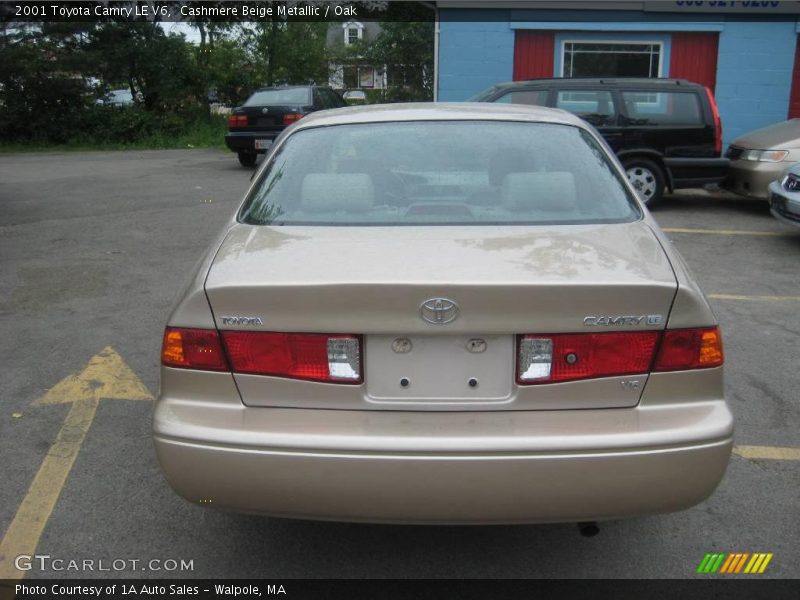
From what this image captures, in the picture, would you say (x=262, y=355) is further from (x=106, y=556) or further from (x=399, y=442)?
(x=106, y=556)

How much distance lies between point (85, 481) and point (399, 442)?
1.80m

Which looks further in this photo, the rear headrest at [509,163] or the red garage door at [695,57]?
the red garage door at [695,57]

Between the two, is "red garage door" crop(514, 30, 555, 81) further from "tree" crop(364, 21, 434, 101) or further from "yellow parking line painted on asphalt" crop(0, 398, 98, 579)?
"yellow parking line painted on asphalt" crop(0, 398, 98, 579)

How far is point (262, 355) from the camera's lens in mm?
2486

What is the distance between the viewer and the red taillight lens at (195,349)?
251 centimetres

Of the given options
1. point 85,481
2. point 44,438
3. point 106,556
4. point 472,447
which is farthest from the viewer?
point 44,438

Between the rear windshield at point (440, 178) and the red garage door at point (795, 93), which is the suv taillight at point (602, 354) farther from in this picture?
the red garage door at point (795, 93)

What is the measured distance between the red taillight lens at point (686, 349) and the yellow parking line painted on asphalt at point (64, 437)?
2.28m

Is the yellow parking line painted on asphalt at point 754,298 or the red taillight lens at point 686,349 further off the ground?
the red taillight lens at point 686,349

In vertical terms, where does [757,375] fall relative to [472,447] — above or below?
below

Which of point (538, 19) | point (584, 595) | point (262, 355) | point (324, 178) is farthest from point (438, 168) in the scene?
point (538, 19)

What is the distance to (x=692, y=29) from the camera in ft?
48.4

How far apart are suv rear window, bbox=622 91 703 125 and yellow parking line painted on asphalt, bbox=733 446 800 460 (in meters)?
7.28

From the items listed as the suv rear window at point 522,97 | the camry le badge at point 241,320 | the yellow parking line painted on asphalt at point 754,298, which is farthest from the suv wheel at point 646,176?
the camry le badge at point 241,320
